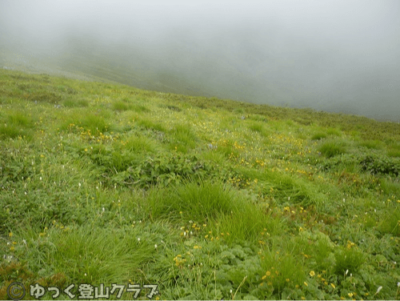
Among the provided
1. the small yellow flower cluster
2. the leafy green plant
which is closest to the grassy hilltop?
the small yellow flower cluster

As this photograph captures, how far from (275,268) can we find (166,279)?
1.31 metres

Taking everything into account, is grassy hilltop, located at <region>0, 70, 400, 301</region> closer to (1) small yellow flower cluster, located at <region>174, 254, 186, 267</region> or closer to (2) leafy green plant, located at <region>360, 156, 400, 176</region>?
(1) small yellow flower cluster, located at <region>174, 254, 186, 267</region>

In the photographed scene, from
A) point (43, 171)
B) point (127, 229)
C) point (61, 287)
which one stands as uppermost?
point (43, 171)

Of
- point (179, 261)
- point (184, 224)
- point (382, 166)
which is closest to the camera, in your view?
point (179, 261)

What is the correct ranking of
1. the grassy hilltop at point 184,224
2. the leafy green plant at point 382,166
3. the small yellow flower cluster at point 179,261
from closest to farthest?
the grassy hilltop at point 184,224 → the small yellow flower cluster at point 179,261 → the leafy green plant at point 382,166

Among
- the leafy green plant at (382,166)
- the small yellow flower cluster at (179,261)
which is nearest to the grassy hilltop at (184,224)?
the small yellow flower cluster at (179,261)

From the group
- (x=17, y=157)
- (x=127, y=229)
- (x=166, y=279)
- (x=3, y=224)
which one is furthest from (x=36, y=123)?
(x=166, y=279)

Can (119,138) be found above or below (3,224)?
above

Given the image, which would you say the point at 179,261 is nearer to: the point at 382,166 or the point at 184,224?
the point at 184,224

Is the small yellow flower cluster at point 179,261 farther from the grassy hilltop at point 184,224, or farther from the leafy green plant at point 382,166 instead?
the leafy green plant at point 382,166

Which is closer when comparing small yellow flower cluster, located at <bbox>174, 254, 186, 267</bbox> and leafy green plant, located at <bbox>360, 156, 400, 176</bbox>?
small yellow flower cluster, located at <bbox>174, 254, 186, 267</bbox>

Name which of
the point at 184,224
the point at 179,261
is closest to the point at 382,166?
the point at 184,224

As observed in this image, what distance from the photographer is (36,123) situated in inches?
287

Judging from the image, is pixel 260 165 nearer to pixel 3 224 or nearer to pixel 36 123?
pixel 3 224
